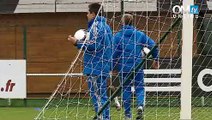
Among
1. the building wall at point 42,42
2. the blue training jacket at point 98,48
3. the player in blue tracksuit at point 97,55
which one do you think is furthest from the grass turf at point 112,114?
the building wall at point 42,42

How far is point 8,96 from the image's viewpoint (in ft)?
43.7

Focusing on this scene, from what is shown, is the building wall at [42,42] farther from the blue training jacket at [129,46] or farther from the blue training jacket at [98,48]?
the blue training jacket at [98,48]

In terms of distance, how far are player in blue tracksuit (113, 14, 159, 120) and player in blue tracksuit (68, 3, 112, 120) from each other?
18.4 inches

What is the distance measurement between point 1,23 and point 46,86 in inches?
90.8

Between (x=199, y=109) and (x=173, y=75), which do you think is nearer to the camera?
(x=199, y=109)

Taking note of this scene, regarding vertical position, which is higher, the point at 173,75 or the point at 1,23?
the point at 1,23

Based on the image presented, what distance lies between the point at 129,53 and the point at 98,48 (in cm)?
90

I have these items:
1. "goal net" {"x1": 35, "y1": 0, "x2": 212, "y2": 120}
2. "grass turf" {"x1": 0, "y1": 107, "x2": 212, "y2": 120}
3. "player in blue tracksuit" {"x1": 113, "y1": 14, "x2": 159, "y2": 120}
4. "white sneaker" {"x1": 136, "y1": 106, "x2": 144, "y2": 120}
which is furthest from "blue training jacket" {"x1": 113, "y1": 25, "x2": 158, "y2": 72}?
"grass turf" {"x1": 0, "y1": 107, "x2": 212, "y2": 120}

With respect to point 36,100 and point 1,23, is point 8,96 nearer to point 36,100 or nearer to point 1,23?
→ point 36,100

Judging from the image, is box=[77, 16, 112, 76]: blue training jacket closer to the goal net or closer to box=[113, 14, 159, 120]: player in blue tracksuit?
box=[113, 14, 159, 120]: player in blue tracksuit

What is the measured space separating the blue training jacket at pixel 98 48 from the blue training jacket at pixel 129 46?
43cm

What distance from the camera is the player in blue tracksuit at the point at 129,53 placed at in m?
8.94

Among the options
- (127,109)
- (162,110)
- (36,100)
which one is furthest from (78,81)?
(127,109)

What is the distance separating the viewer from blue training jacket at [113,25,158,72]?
8953 millimetres
